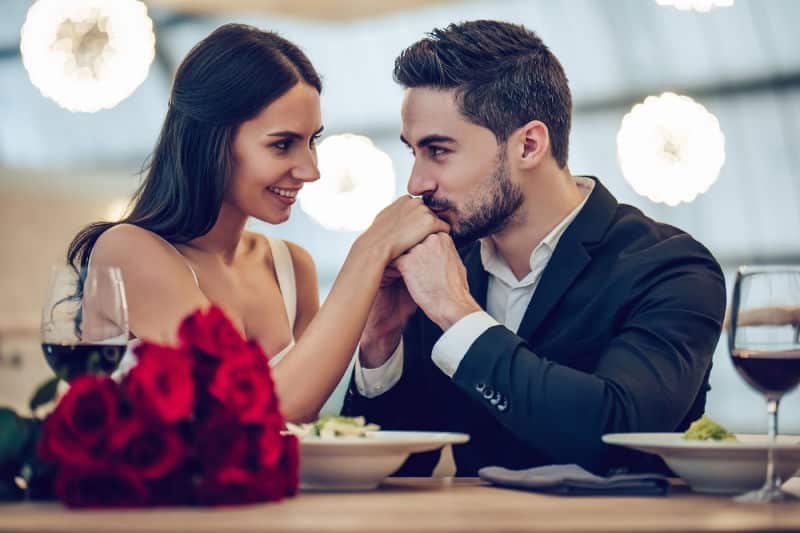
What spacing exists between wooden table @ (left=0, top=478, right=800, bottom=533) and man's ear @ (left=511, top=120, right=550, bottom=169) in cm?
123

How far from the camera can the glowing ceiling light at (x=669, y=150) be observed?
24.2 ft

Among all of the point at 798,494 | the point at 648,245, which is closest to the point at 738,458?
the point at 798,494

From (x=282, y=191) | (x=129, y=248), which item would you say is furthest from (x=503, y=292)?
(x=129, y=248)

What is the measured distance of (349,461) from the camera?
5.23ft

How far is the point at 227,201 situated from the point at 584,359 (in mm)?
982

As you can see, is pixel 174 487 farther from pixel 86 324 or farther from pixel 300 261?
pixel 300 261

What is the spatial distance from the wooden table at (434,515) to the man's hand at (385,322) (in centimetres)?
91

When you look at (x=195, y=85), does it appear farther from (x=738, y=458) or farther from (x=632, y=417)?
(x=738, y=458)

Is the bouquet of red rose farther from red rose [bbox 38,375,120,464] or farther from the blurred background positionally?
the blurred background

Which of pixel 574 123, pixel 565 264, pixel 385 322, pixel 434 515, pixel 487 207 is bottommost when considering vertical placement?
pixel 434 515

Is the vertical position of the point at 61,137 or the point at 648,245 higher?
the point at 61,137

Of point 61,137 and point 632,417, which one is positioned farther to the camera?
point 61,137

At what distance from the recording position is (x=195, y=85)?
9.00 feet

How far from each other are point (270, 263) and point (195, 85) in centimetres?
58
